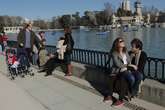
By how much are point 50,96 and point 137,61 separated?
2419mm

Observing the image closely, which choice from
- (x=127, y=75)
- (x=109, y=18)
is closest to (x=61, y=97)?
(x=127, y=75)

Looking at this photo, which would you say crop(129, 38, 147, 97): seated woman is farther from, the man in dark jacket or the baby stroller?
the man in dark jacket

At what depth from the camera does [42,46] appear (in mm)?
14164

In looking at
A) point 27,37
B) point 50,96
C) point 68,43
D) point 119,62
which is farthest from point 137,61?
point 27,37

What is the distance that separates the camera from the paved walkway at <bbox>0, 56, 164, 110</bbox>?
802 cm

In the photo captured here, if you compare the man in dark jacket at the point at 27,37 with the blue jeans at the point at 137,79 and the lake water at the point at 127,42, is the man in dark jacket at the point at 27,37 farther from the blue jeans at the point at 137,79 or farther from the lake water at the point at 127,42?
the lake water at the point at 127,42

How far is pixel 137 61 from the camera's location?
805cm

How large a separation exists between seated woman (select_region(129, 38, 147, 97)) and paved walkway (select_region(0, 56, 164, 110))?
16.3 inches

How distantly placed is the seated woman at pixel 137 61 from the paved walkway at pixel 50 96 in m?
0.42

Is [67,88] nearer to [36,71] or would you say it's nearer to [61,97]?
[61,97]

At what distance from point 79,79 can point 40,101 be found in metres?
2.51

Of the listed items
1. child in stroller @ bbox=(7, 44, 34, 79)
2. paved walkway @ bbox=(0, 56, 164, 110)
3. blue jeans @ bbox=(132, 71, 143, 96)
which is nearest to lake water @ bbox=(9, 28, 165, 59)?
child in stroller @ bbox=(7, 44, 34, 79)

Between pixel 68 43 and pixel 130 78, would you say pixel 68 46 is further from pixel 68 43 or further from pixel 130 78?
pixel 130 78

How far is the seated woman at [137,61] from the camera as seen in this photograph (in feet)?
25.6
